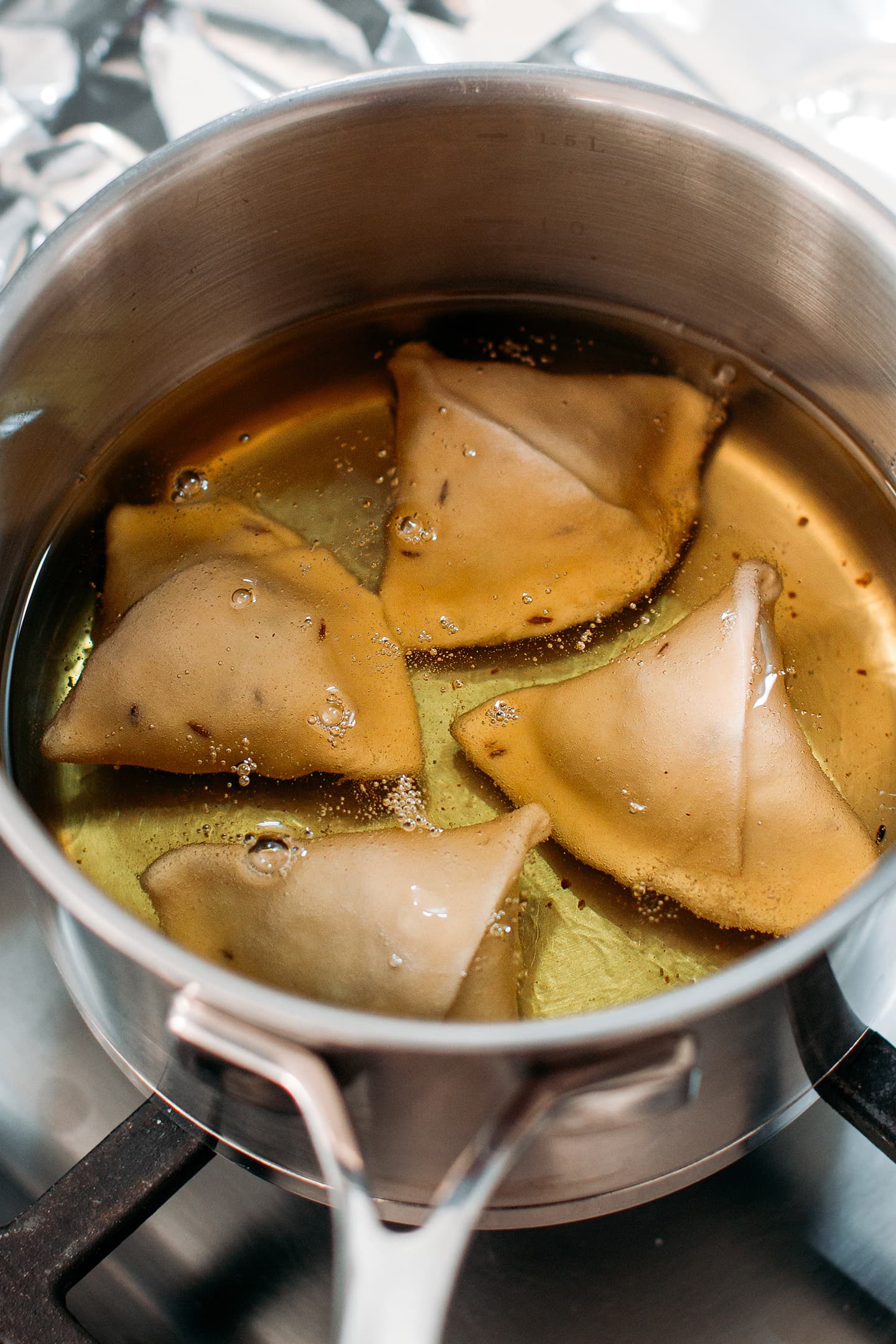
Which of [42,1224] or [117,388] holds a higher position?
[117,388]

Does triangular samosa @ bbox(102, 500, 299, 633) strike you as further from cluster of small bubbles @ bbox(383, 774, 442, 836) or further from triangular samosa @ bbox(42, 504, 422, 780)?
cluster of small bubbles @ bbox(383, 774, 442, 836)

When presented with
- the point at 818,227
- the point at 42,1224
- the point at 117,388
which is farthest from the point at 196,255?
the point at 42,1224

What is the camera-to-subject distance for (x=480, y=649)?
666 mm

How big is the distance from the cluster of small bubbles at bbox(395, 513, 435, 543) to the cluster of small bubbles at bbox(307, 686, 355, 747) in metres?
0.12

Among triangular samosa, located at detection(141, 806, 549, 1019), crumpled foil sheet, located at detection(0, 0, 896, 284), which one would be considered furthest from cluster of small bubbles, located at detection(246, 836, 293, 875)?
crumpled foil sheet, located at detection(0, 0, 896, 284)

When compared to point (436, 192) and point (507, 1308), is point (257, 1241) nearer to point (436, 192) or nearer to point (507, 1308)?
point (507, 1308)

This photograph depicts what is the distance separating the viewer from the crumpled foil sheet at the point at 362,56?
852mm

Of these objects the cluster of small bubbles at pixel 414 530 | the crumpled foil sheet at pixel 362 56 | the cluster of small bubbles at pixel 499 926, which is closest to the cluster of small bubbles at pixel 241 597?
the cluster of small bubbles at pixel 414 530

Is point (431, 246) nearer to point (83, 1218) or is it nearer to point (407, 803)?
point (407, 803)

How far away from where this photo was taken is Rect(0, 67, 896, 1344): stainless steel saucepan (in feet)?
1.10

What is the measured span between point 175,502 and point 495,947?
0.36 meters

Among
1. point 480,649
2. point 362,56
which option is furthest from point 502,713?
point 362,56

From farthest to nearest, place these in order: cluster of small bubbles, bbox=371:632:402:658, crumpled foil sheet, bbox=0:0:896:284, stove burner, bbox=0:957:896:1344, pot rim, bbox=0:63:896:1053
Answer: crumpled foil sheet, bbox=0:0:896:284 < cluster of small bubbles, bbox=371:632:402:658 < stove burner, bbox=0:957:896:1344 < pot rim, bbox=0:63:896:1053

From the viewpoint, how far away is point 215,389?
2.45ft
